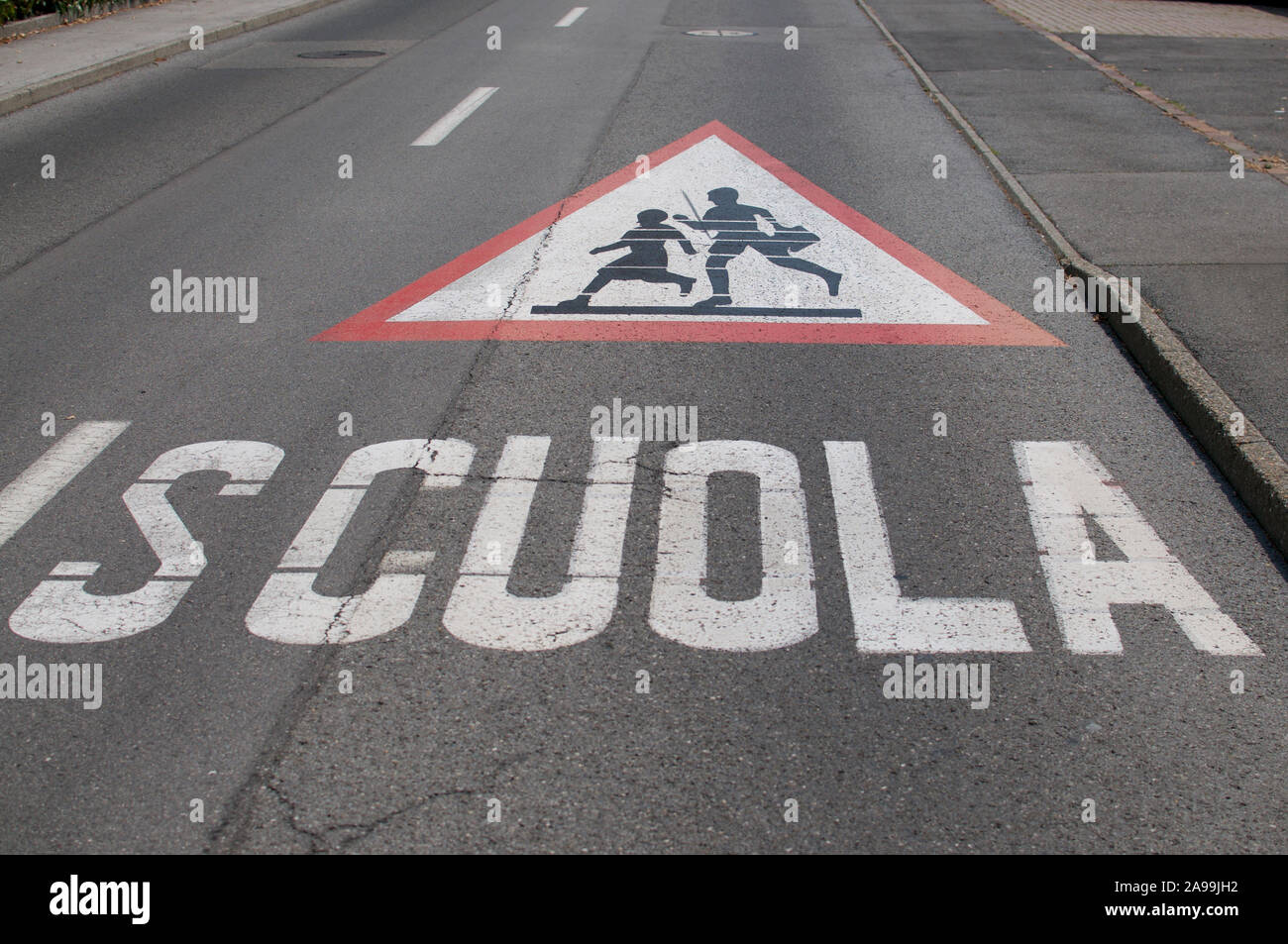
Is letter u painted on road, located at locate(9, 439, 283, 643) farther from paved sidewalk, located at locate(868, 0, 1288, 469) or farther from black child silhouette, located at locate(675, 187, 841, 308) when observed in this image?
paved sidewalk, located at locate(868, 0, 1288, 469)

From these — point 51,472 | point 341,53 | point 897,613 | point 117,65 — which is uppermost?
point 341,53

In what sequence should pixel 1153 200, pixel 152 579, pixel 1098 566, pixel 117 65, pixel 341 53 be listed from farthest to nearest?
pixel 341 53, pixel 117 65, pixel 1153 200, pixel 1098 566, pixel 152 579

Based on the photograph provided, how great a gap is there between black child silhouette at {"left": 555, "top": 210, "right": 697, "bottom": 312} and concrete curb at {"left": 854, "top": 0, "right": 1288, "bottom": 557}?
2797 millimetres

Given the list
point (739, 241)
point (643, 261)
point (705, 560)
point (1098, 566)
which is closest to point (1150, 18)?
point (739, 241)

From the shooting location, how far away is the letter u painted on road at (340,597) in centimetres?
453

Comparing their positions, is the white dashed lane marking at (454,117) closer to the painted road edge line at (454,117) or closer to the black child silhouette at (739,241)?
the painted road edge line at (454,117)

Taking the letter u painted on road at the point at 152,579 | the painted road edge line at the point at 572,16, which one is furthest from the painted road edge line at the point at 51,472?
the painted road edge line at the point at 572,16

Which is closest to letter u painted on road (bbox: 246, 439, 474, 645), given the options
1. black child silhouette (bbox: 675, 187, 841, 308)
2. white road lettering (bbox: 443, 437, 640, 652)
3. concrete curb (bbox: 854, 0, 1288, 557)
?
white road lettering (bbox: 443, 437, 640, 652)

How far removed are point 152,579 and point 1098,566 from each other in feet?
12.6

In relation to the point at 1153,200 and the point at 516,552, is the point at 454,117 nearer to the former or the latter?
the point at 1153,200

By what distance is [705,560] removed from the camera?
16.5 ft

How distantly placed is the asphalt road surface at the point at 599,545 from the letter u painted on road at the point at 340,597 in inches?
0.8

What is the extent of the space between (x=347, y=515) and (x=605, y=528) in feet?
3.74
